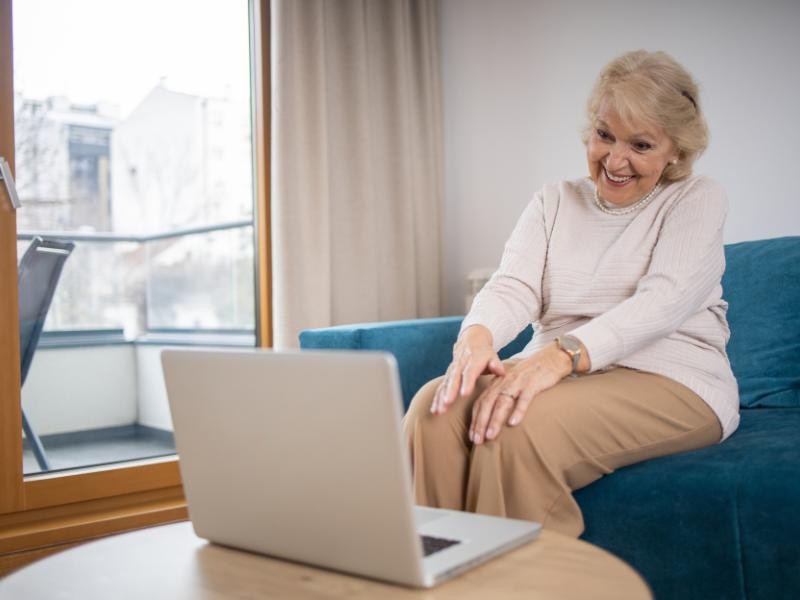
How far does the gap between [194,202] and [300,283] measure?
1.75ft

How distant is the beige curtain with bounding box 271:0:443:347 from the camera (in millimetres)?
2959

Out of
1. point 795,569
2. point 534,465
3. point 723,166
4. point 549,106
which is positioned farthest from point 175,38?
point 795,569

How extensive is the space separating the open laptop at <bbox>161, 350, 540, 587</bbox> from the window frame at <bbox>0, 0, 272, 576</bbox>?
166 cm

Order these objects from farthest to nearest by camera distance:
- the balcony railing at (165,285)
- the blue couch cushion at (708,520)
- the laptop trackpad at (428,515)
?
1. the balcony railing at (165,285)
2. the blue couch cushion at (708,520)
3. the laptop trackpad at (428,515)

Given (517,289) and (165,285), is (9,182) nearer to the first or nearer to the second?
(165,285)

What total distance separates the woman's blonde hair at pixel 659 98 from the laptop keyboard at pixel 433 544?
3.39 feet

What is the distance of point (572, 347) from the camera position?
148 cm

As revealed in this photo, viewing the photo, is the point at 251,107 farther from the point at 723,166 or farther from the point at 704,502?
the point at 704,502

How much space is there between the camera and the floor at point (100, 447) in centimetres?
266

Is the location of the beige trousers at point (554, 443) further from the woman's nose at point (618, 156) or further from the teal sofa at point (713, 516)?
the woman's nose at point (618, 156)

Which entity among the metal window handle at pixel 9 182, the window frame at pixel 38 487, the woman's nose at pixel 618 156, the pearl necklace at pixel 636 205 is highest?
the metal window handle at pixel 9 182

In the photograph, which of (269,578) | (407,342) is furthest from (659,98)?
(269,578)

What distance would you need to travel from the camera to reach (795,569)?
1305mm

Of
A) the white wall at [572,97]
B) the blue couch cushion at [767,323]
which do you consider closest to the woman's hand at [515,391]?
the blue couch cushion at [767,323]
